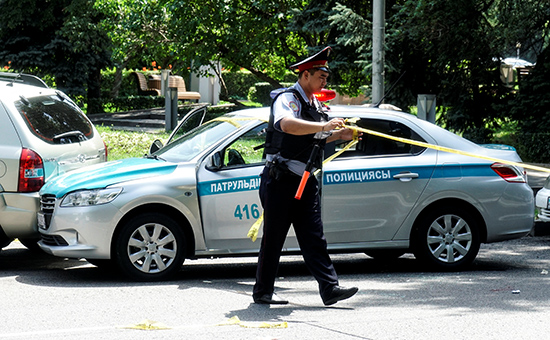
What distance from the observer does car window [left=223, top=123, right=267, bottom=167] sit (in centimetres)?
694

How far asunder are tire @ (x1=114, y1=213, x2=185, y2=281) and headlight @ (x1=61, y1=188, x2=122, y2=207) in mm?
267

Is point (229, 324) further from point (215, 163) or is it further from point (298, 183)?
point (215, 163)

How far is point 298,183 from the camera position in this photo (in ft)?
18.8

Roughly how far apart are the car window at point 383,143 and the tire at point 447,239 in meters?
0.63

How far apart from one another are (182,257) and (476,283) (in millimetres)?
2507

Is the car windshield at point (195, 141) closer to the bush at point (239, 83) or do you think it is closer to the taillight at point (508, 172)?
the taillight at point (508, 172)

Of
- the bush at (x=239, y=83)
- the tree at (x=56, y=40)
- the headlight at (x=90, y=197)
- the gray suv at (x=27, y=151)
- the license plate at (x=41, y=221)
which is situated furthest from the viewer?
the bush at (x=239, y=83)

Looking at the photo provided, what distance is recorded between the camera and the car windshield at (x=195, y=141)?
23.2 ft

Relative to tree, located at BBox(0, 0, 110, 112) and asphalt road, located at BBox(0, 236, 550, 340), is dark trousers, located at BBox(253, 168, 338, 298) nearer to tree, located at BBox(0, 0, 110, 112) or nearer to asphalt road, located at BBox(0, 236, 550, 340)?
asphalt road, located at BBox(0, 236, 550, 340)

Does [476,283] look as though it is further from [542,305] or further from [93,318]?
[93,318]

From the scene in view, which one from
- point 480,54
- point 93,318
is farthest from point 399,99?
point 93,318

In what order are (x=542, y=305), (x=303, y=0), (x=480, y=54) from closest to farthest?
(x=542, y=305) < (x=480, y=54) < (x=303, y=0)

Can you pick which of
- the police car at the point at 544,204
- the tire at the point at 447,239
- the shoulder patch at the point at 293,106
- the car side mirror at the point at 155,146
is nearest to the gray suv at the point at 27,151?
the car side mirror at the point at 155,146

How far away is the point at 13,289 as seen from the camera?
648 centimetres
